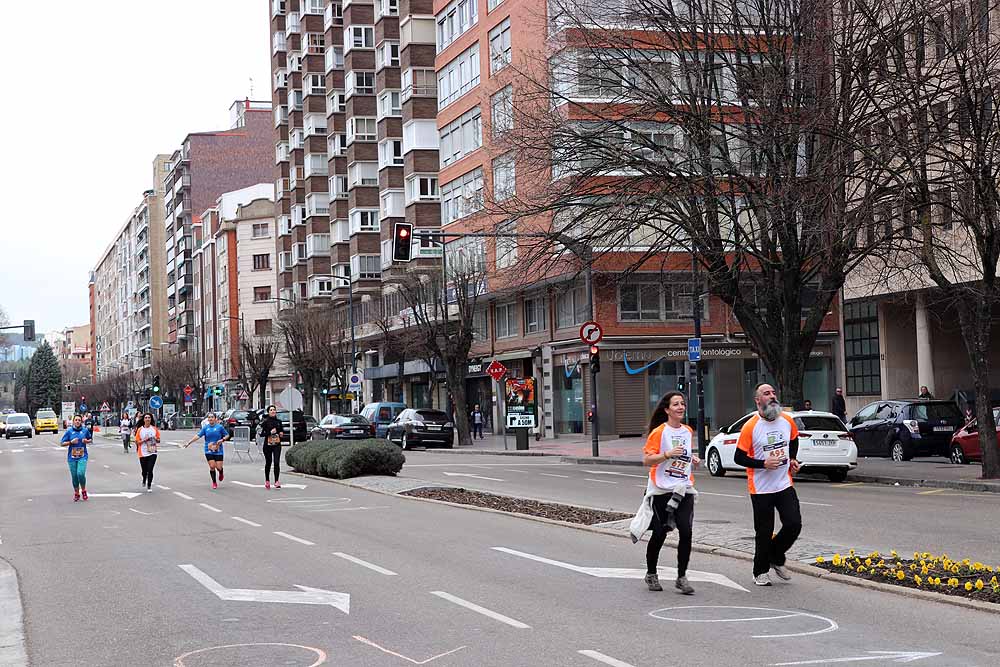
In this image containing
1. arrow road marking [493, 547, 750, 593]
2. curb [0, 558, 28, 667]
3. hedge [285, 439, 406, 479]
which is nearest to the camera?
curb [0, 558, 28, 667]

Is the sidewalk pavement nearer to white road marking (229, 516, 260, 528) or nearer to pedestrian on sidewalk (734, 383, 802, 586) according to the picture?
pedestrian on sidewalk (734, 383, 802, 586)

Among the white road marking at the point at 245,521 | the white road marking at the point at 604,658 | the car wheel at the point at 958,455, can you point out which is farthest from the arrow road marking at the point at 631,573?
the car wheel at the point at 958,455

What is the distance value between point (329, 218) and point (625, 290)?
128 feet

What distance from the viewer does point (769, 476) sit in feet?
36.3

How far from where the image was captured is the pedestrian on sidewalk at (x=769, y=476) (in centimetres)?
1100

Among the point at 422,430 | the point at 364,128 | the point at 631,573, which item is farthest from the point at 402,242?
the point at 364,128

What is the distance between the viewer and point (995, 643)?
834 centimetres

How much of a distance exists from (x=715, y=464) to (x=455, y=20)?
1409 inches

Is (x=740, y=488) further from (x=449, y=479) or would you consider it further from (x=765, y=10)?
(x=765, y=10)

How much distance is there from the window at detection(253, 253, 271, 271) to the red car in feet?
305

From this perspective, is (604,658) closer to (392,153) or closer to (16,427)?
→ (392,153)

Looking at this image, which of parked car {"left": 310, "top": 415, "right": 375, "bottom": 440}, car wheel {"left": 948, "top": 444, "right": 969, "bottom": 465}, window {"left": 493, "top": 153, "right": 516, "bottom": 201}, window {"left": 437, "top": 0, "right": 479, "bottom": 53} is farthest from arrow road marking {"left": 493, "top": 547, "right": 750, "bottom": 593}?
window {"left": 437, "top": 0, "right": 479, "bottom": 53}

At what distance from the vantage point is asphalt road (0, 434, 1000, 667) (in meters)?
8.34

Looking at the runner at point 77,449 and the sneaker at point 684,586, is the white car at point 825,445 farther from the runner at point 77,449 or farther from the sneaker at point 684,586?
the sneaker at point 684,586
